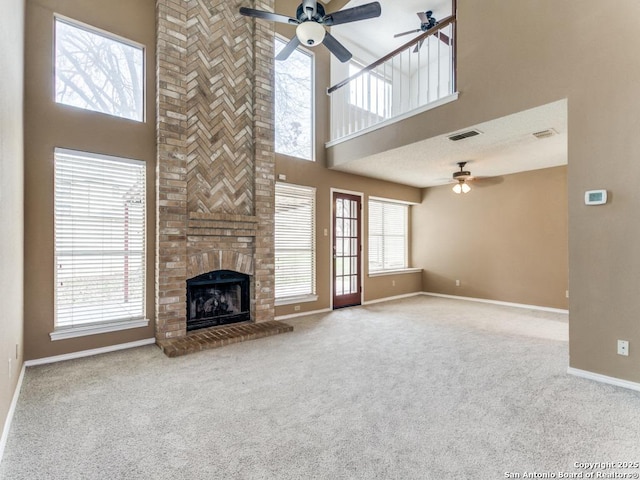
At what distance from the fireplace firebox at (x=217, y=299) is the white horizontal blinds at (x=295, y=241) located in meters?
0.72

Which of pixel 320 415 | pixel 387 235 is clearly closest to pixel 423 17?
pixel 387 235

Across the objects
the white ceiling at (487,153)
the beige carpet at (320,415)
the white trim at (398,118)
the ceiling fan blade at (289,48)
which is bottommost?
the beige carpet at (320,415)

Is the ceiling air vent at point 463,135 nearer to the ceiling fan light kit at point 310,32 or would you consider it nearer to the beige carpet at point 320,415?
the ceiling fan light kit at point 310,32

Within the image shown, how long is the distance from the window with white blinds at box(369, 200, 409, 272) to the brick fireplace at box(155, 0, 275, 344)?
295 cm

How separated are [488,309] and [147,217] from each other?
5.86 meters

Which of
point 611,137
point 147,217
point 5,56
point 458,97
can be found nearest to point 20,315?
point 147,217

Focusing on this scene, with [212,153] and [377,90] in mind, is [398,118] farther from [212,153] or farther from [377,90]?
[212,153]

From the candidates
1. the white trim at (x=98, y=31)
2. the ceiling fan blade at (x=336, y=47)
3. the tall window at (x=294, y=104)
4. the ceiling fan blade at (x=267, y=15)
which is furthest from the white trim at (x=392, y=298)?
the white trim at (x=98, y=31)

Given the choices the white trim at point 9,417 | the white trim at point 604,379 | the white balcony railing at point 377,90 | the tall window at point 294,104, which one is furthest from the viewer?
the tall window at point 294,104

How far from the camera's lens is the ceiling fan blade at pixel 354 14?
3.07 metres

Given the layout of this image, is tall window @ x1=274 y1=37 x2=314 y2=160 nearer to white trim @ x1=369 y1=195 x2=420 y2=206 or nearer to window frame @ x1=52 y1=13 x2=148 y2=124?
white trim @ x1=369 y1=195 x2=420 y2=206

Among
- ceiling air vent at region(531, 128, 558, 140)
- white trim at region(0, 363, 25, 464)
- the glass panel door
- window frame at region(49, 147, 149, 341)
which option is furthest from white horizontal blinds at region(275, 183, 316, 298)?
ceiling air vent at region(531, 128, 558, 140)

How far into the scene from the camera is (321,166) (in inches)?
231

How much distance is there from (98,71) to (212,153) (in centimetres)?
149
